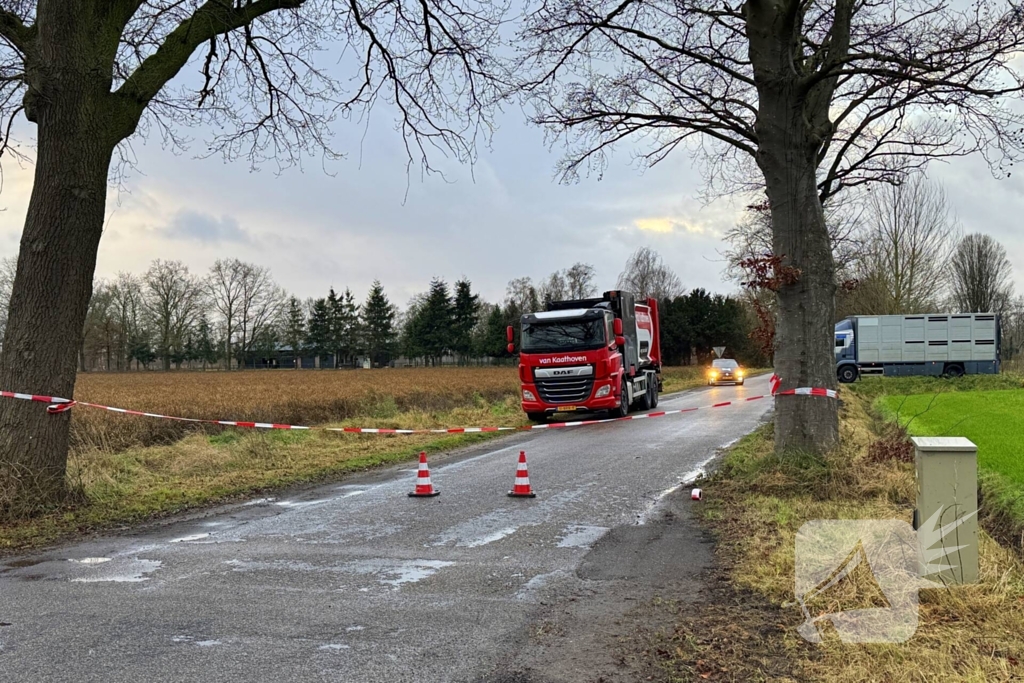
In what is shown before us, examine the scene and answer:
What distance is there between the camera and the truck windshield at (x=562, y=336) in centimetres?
1983

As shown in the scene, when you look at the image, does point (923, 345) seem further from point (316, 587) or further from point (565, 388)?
point (316, 587)

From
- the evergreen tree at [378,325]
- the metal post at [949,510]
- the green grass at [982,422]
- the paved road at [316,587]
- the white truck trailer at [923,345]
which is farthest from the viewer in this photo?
the evergreen tree at [378,325]

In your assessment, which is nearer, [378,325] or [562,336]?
[562,336]

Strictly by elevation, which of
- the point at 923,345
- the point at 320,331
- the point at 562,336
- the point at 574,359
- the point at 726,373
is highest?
the point at 320,331

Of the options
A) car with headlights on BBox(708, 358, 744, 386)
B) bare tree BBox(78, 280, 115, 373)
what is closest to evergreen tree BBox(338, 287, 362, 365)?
bare tree BBox(78, 280, 115, 373)

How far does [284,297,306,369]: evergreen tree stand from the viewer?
98.7 metres

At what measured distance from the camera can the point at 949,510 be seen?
510 cm

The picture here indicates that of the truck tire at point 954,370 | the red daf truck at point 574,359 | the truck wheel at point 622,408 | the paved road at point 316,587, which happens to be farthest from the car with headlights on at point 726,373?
the paved road at point 316,587

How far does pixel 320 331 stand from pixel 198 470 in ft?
293

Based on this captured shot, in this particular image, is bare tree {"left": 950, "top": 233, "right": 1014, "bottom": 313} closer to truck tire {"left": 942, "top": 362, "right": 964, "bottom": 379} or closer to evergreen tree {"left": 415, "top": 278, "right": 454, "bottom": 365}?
truck tire {"left": 942, "top": 362, "right": 964, "bottom": 379}

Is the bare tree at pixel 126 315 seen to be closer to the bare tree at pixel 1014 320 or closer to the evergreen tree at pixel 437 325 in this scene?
the evergreen tree at pixel 437 325

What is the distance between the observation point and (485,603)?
5195 millimetres

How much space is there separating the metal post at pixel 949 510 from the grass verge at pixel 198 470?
7.48 meters

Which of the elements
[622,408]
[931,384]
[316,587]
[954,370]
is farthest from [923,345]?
[316,587]
